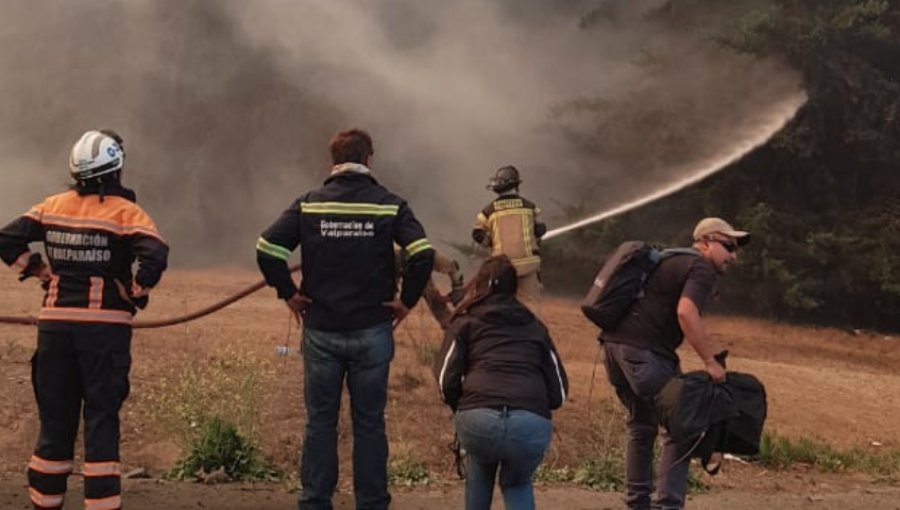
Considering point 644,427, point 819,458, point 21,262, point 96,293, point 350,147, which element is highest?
point 350,147

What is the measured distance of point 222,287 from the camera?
1402cm

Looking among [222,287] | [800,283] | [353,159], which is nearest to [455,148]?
[222,287]

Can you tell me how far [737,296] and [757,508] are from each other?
10.3m

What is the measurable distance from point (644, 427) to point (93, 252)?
270 centimetres

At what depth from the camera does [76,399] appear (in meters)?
4.32

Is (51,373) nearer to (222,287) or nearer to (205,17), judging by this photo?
(222,287)

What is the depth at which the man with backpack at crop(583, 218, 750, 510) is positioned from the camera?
15.0ft

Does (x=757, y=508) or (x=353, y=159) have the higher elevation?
(x=353, y=159)

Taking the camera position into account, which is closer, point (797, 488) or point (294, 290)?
point (294, 290)

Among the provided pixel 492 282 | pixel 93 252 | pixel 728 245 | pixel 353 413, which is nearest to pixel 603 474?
pixel 728 245

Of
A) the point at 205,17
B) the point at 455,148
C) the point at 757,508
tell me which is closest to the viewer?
the point at 757,508

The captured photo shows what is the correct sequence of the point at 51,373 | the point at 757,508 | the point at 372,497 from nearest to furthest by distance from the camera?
1. the point at 51,373
2. the point at 372,497
3. the point at 757,508

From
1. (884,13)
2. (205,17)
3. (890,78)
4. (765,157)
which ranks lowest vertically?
(765,157)

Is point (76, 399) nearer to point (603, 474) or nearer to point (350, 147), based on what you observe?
point (350, 147)
